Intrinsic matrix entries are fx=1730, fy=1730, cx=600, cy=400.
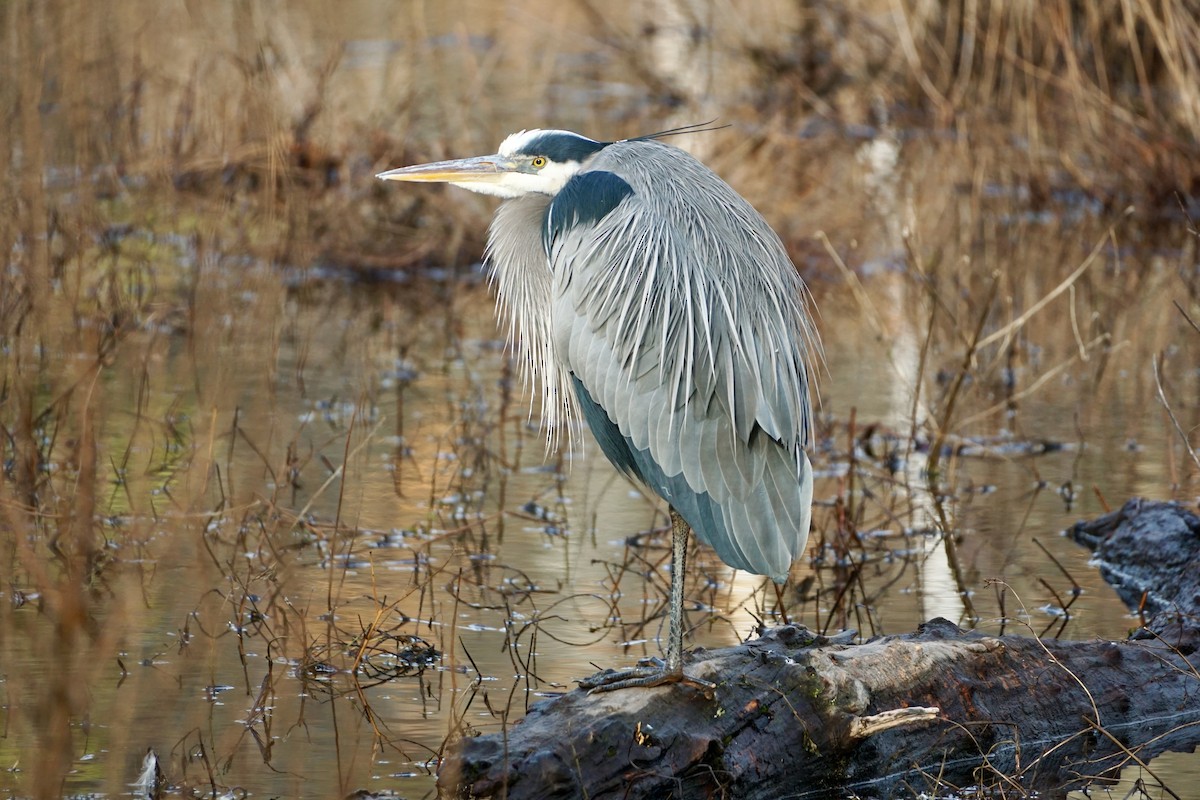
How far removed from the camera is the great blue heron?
4113mm

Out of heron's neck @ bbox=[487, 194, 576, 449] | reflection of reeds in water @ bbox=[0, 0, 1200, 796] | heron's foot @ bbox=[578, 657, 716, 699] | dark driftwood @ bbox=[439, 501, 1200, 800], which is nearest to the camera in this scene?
dark driftwood @ bbox=[439, 501, 1200, 800]

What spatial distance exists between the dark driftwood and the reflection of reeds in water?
A: 0.51m

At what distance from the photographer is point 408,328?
9219mm

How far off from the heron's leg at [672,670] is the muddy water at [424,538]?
414 mm

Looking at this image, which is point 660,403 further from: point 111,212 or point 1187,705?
point 111,212

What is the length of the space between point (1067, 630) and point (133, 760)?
2.74m

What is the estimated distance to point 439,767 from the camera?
12.4 ft

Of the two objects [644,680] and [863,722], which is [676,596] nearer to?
[644,680]

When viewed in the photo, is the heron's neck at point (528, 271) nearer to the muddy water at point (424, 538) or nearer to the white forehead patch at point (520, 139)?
the white forehead patch at point (520, 139)

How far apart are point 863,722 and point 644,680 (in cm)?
51

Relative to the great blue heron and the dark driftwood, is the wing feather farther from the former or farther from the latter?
the dark driftwood

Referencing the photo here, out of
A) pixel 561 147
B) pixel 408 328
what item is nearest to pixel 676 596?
pixel 561 147

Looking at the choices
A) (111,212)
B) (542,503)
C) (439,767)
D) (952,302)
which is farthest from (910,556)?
(111,212)

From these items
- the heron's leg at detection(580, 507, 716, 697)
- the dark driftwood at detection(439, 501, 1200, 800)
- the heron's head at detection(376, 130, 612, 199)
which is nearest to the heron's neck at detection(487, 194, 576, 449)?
the heron's head at detection(376, 130, 612, 199)
